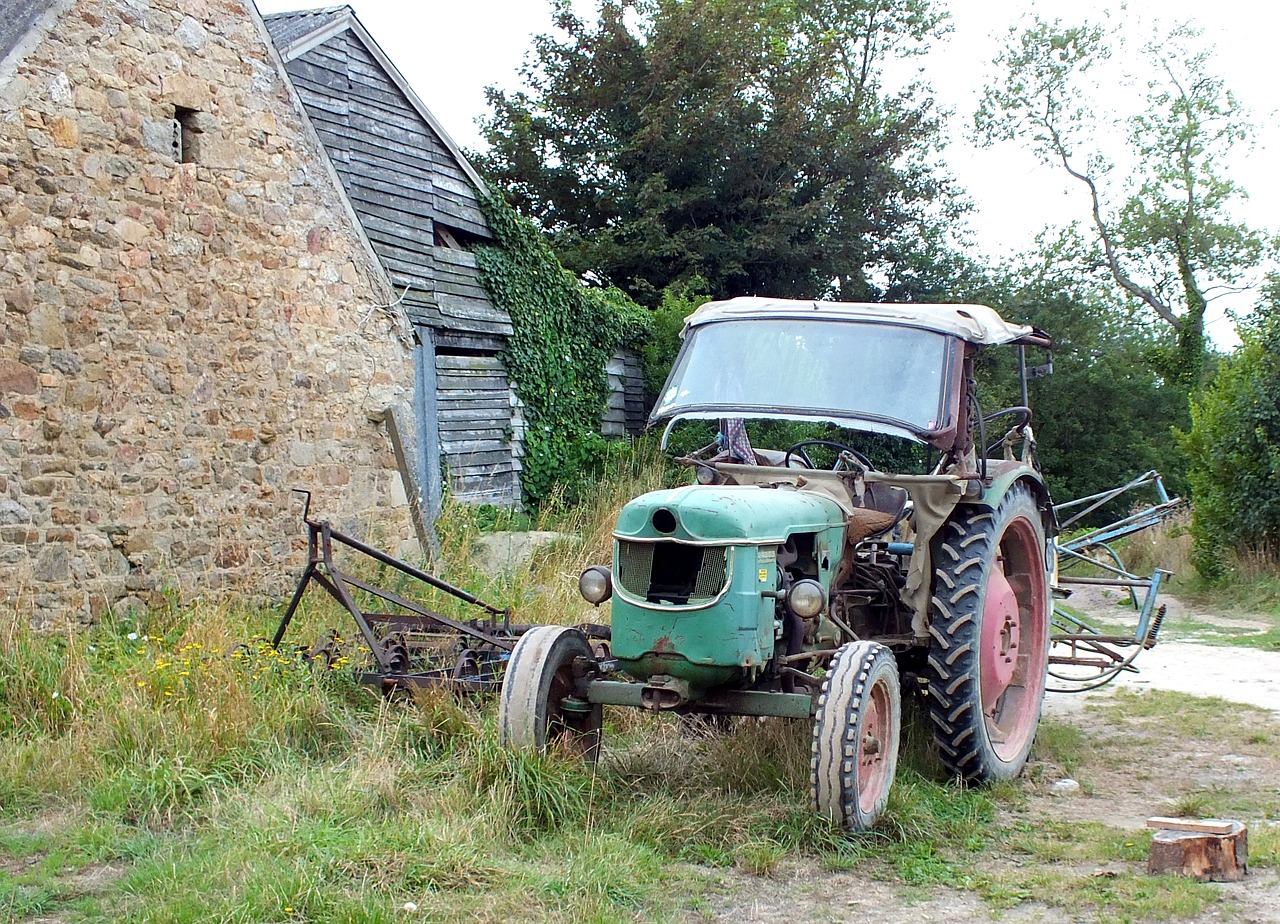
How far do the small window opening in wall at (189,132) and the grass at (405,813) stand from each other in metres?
3.58

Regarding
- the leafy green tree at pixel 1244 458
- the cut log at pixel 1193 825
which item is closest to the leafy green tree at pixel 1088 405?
the leafy green tree at pixel 1244 458

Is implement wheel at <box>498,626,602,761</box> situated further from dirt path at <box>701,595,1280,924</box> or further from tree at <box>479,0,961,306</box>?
tree at <box>479,0,961,306</box>

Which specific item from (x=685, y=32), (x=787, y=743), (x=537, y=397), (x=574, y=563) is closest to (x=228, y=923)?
(x=787, y=743)

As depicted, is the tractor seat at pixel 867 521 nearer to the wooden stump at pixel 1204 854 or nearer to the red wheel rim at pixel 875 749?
the red wheel rim at pixel 875 749

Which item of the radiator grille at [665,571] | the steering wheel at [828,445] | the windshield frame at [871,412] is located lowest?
the radiator grille at [665,571]

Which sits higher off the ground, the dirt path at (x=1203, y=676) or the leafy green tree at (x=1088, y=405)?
the leafy green tree at (x=1088, y=405)

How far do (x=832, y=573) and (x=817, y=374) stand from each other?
1.06 m

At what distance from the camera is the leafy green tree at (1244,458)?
1413 cm

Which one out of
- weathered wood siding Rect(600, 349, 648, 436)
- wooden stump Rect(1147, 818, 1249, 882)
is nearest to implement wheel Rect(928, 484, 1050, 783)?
wooden stump Rect(1147, 818, 1249, 882)

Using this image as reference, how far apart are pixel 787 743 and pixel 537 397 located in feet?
28.3

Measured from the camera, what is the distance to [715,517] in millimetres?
5098

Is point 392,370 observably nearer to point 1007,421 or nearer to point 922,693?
point 922,693

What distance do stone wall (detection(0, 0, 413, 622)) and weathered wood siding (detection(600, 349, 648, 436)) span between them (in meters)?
5.26

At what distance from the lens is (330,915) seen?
3.91 m
